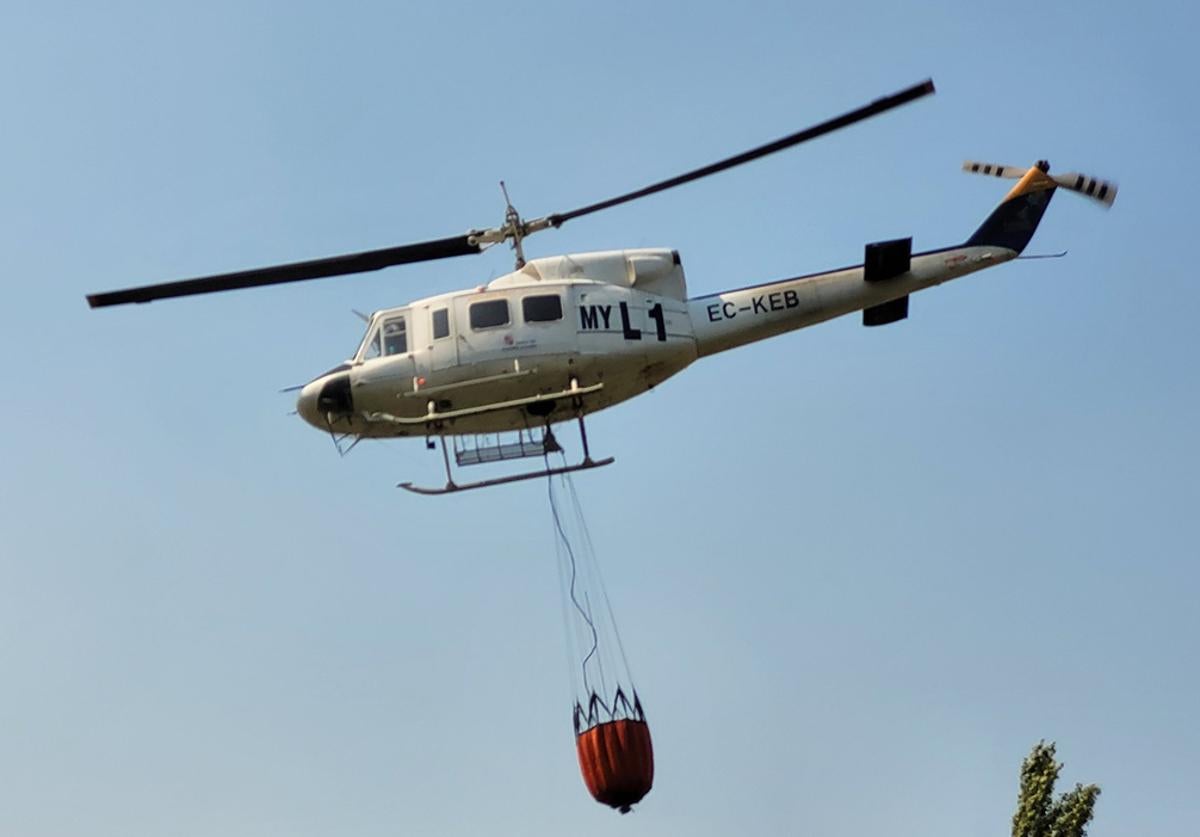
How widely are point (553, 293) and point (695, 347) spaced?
2234mm

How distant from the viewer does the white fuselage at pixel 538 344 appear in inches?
1019

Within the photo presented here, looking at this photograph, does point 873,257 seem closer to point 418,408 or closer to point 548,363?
point 548,363

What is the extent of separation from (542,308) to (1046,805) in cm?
1029

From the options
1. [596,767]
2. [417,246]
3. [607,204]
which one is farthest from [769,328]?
[596,767]

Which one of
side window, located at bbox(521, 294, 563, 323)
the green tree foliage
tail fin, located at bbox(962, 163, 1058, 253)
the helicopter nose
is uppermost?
tail fin, located at bbox(962, 163, 1058, 253)

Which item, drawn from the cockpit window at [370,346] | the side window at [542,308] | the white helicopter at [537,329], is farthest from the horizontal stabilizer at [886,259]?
the cockpit window at [370,346]

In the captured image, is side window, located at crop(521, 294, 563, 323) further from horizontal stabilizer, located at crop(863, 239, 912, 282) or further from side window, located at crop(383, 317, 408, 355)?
horizontal stabilizer, located at crop(863, 239, 912, 282)

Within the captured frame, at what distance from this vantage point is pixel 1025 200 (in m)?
29.2

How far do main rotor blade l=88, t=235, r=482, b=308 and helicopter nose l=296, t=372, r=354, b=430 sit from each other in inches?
62.7

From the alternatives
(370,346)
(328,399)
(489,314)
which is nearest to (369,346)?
(370,346)

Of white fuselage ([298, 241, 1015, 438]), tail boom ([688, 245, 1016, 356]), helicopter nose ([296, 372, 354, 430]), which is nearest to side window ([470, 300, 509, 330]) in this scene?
white fuselage ([298, 241, 1015, 438])

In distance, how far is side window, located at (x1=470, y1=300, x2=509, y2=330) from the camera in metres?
26.0

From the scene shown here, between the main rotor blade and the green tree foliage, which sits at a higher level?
the main rotor blade

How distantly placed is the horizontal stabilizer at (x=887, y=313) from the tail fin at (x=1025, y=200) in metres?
1.41
